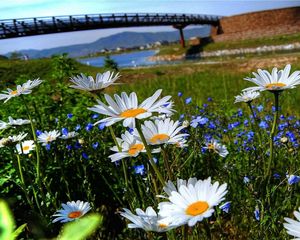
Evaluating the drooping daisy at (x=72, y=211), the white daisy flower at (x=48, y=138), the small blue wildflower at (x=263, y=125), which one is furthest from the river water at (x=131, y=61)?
the drooping daisy at (x=72, y=211)

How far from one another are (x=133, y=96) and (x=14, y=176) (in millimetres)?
1688

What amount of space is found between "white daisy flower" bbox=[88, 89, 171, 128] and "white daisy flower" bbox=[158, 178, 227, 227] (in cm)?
22

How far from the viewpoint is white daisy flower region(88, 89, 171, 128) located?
975 mm

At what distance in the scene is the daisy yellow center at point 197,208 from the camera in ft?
2.51

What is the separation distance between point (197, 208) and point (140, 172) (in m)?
1.36

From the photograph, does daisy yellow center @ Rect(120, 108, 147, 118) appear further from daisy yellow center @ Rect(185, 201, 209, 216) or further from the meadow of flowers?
daisy yellow center @ Rect(185, 201, 209, 216)

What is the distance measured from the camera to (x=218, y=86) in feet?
29.1

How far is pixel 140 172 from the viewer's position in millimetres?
2131

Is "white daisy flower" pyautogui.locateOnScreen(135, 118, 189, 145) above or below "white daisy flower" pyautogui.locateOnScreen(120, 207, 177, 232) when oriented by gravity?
above

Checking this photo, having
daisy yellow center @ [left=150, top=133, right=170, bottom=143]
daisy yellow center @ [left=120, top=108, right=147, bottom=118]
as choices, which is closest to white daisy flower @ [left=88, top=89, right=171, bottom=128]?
daisy yellow center @ [left=120, top=108, right=147, bottom=118]

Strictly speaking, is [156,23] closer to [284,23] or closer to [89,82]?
[284,23]

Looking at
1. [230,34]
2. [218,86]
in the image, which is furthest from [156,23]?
[218,86]

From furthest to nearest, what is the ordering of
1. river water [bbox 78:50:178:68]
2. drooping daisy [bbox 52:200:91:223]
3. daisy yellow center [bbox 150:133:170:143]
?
river water [bbox 78:50:178:68] → drooping daisy [bbox 52:200:91:223] → daisy yellow center [bbox 150:133:170:143]

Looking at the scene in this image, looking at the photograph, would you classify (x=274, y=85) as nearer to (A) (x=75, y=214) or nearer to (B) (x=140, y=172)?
(A) (x=75, y=214)
